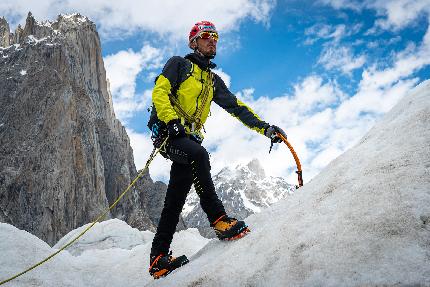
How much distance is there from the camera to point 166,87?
6.14 meters

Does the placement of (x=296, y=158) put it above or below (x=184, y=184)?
below

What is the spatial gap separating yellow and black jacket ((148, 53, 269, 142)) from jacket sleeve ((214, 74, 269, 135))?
0.21m

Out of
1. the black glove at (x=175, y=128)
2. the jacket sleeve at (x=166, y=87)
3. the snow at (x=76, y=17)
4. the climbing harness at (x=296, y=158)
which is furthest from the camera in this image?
the snow at (x=76, y=17)

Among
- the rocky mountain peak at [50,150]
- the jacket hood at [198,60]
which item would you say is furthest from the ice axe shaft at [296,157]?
the rocky mountain peak at [50,150]

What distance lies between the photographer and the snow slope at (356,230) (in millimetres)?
3053

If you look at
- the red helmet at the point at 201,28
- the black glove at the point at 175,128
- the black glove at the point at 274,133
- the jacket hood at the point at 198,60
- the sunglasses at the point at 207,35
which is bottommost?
the black glove at the point at 274,133

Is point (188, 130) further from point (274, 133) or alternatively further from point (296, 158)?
point (296, 158)

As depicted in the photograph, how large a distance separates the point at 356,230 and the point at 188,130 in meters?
3.52

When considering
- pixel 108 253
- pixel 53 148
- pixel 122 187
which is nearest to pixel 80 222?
pixel 53 148

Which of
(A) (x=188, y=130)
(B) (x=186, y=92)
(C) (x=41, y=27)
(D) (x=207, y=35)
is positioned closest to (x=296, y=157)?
(A) (x=188, y=130)

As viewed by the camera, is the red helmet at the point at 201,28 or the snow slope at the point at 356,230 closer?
the snow slope at the point at 356,230

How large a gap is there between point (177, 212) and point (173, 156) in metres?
0.95

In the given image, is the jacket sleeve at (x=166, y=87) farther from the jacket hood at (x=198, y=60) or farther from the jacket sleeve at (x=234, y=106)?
the jacket sleeve at (x=234, y=106)

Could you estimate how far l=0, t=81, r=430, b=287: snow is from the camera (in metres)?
3.06
